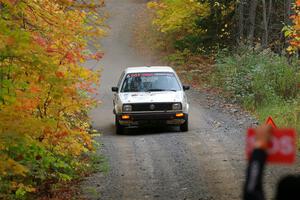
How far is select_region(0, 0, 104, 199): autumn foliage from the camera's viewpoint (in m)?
7.83

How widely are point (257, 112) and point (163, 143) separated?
568cm

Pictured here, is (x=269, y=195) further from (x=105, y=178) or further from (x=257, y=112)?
→ (x=257, y=112)

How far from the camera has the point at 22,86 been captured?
838cm

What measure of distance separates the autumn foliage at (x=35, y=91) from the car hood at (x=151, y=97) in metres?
4.07

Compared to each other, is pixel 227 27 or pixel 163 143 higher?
pixel 227 27

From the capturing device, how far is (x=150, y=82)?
1706 cm

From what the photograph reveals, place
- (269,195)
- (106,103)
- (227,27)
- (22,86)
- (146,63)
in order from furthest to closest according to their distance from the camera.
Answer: (146,63), (227,27), (106,103), (269,195), (22,86)

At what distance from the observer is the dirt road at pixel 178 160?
10.8 metres

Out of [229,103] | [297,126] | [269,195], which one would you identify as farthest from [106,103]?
[269,195]

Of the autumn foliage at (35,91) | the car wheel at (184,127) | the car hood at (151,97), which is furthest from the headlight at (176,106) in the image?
the autumn foliage at (35,91)

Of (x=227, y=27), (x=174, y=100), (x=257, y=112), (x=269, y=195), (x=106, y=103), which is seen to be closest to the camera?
(x=269, y=195)

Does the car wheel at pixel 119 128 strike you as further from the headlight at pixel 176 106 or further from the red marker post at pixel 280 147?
the red marker post at pixel 280 147

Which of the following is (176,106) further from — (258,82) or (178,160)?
(258,82)

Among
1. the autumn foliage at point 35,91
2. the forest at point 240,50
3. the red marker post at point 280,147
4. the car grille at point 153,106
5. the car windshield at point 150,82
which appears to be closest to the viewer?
the red marker post at point 280,147
